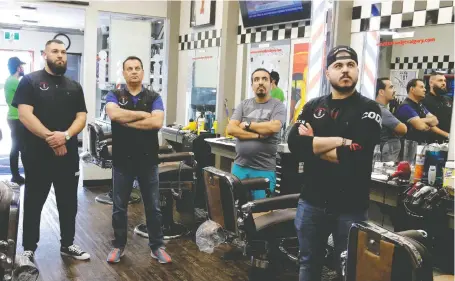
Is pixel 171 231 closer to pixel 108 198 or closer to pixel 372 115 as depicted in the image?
pixel 108 198

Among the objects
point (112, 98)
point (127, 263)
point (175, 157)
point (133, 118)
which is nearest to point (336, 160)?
point (133, 118)

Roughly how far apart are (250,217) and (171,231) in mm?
1736

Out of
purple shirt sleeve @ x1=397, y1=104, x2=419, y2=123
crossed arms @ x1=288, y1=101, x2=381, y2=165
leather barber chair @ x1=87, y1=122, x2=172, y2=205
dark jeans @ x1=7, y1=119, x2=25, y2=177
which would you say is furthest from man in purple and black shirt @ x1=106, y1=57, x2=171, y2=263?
dark jeans @ x1=7, y1=119, x2=25, y2=177

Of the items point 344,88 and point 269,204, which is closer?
point 344,88

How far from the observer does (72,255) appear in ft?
11.0

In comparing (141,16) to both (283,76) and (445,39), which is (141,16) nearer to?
(283,76)

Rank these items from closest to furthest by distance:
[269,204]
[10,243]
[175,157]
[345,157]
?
[10,243] → [345,157] → [269,204] → [175,157]

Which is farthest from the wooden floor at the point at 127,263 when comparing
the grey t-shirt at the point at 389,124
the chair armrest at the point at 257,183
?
the grey t-shirt at the point at 389,124

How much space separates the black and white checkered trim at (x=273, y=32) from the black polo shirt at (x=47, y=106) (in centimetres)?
204

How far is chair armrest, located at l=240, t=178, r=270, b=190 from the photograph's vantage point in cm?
295

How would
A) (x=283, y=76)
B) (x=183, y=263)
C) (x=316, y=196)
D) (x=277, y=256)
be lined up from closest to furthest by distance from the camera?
(x=316, y=196) → (x=277, y=256) → (x=183, y=263) → (x=283, y=76)

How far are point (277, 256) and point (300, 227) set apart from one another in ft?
1.66

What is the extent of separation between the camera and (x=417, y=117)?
305 centimetres

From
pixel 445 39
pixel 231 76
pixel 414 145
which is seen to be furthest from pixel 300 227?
pixel 231 76
